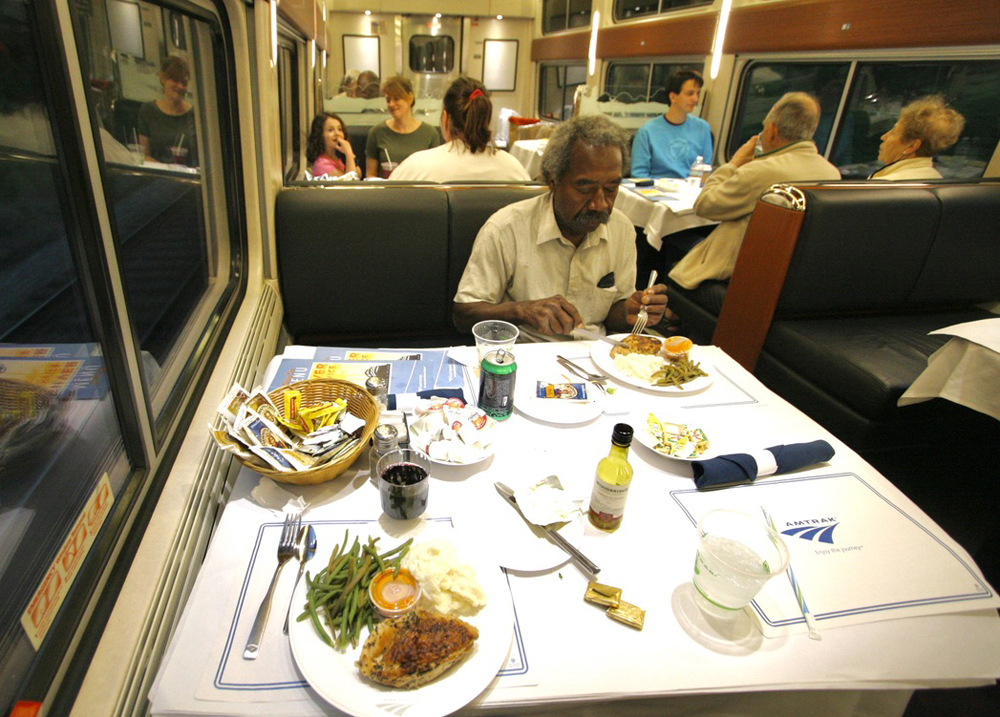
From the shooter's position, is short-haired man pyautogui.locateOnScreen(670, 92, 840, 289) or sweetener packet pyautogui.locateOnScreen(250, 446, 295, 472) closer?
sweetener packet pyautogui.locateOnScreen(250, 446, 295, 472)

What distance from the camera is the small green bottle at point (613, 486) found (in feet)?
3.23

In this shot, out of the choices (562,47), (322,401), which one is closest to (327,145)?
(322,401)

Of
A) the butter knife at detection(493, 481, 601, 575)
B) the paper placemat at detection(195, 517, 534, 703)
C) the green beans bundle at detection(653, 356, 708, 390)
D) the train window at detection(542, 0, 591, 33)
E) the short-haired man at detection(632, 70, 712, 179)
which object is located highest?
the train window at detection(542, 0, 591, 33)

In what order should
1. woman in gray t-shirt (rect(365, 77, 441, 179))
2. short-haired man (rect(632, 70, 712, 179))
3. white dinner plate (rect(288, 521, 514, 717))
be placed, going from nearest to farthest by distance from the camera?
white dinner plate (rect(288, 521, 514, 717)), woman in gray t-shirt (rect(365, 77, 441, 179)), short-haired man (rect(632, 70, 712, 179))

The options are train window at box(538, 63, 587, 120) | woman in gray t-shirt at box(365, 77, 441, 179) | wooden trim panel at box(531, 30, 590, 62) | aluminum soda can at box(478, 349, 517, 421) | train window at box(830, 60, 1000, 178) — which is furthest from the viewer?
train window at box(538, 63, 587, 120)

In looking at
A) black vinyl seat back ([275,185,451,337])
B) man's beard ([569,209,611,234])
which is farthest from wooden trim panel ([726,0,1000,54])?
black vinyl seat back ([275,185,451,337])

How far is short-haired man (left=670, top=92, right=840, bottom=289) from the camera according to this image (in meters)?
3.01

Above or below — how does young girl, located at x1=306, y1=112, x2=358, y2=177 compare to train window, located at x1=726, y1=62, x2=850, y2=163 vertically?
below

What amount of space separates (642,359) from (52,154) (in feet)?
4.47

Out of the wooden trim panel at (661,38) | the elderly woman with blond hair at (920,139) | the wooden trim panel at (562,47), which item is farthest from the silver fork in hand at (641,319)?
the wooden trim panel at (562,47)

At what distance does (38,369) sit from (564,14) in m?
10.6

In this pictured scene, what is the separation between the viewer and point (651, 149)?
4805 millimetres

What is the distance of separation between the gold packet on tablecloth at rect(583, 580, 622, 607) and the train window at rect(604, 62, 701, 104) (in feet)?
22.0

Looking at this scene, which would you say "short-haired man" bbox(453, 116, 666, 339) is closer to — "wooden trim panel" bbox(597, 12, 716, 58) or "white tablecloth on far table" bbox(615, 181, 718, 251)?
"white tablecloth on far table" bbox(615, 181, 718, 251)
